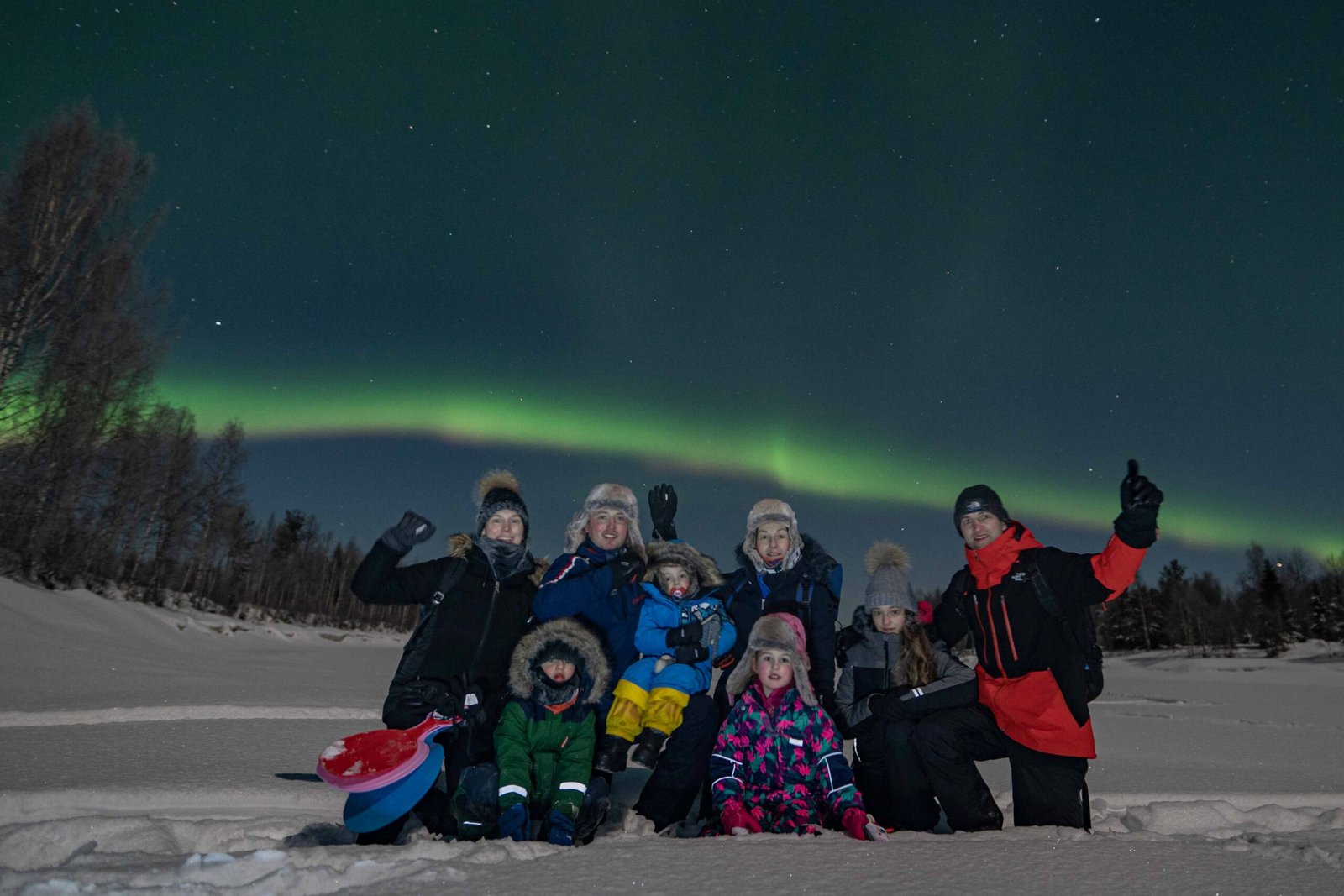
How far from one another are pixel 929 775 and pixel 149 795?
400 centimetres

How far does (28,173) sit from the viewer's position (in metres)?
16.3

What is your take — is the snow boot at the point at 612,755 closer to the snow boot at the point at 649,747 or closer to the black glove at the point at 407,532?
the snow boot at the point at 649,747

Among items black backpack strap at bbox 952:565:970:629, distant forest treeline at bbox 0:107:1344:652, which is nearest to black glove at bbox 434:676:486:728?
black backpack strap at bbox 952:565:970:629

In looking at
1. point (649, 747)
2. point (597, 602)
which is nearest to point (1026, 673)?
point (649, 747)

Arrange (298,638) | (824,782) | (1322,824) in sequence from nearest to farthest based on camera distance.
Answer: (824,782) < (1322,824) < (298,638)

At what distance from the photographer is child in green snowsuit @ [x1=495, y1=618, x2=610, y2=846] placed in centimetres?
300

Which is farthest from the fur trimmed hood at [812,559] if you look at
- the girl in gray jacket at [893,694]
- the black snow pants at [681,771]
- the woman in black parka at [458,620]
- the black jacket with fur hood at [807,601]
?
the woman in black parka at [458,620]

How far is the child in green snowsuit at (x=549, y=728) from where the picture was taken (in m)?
3.00

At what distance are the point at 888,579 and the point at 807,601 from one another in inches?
19.4

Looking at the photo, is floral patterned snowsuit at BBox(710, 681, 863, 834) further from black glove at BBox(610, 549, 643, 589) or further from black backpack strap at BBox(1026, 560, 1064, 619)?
black backpack strap at BBox(1026, 560, 1064, 619)

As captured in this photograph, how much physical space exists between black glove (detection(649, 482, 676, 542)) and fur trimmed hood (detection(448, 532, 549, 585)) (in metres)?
1.05

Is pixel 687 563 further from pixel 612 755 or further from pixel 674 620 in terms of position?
pixel 612 755

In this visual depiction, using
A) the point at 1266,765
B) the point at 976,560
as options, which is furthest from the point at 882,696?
the point at 1266,765

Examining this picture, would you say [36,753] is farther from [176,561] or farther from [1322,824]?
[176,561]
